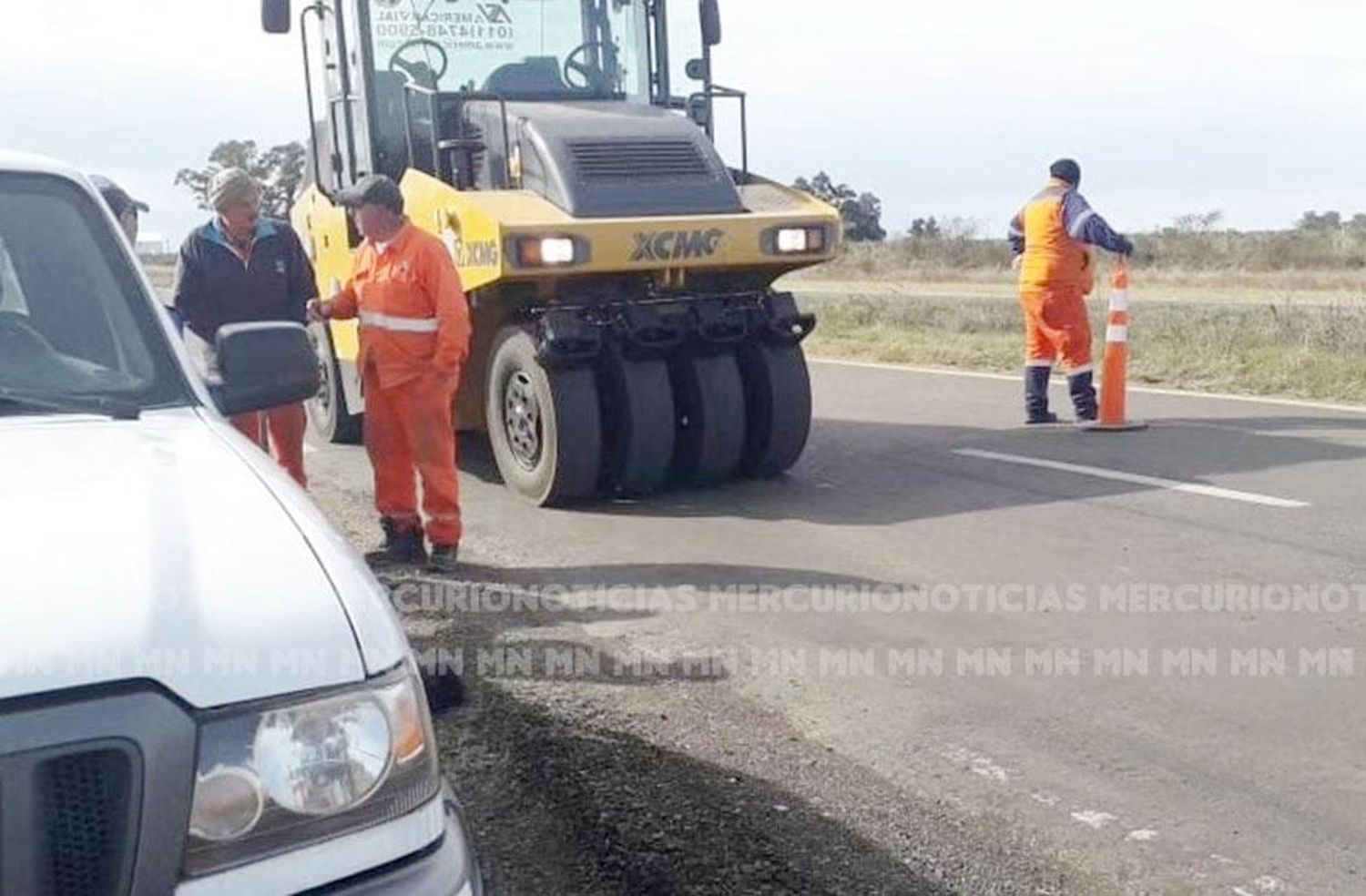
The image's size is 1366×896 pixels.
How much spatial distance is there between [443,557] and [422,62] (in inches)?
139

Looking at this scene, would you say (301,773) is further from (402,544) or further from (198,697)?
(402,544)

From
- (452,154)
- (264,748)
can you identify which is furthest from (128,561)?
(452,154)

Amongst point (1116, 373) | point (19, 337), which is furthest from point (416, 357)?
point (1116, 373)

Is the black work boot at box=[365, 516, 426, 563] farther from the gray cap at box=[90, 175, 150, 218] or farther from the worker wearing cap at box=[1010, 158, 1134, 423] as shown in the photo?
the worker wearing cap at box=[1010, 158, 1134, 423]

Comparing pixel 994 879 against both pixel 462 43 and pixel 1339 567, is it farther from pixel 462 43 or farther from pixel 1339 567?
pixel 462 43

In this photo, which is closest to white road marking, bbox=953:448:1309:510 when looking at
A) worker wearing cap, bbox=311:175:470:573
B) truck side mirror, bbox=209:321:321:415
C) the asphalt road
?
the asphalt road

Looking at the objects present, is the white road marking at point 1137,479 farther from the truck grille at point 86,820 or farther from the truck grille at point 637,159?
the truck grille at point 86,820

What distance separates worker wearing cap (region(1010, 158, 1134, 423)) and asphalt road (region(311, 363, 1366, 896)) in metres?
1.51

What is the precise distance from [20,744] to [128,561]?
450 mm

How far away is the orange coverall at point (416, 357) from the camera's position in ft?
23.2

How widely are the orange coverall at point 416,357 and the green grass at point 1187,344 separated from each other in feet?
25.4

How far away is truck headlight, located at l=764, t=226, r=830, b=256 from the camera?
8.61m

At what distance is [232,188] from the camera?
7297mm

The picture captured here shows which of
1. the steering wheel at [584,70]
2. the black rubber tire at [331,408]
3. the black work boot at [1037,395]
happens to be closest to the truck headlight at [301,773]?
the steering wheel at [584,70]
